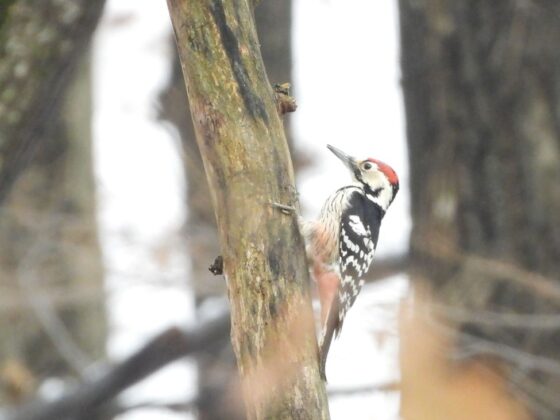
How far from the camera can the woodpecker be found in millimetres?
5094

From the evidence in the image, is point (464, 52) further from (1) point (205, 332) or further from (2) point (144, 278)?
(2) point (144, 278)

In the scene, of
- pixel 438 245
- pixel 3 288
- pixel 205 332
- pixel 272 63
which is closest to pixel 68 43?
pixel 205 332

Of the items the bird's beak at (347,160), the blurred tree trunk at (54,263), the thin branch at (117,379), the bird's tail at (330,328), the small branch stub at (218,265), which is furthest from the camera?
the blurred tree trunk at (54,263)

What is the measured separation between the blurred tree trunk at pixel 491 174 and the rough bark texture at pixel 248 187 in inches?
111

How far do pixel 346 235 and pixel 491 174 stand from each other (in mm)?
1643

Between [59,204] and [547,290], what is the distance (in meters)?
4.63

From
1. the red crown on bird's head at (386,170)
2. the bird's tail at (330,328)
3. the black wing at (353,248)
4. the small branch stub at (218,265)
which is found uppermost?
the red crown on bird's head at (386,170)

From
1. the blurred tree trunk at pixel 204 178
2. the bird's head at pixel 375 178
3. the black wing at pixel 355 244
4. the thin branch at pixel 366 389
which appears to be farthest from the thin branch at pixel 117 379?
the blurred tree trunk at pixel 204 178

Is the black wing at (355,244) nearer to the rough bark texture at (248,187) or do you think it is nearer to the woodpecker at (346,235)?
the woodpecker at (346,235)

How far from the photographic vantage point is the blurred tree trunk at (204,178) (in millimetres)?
7988

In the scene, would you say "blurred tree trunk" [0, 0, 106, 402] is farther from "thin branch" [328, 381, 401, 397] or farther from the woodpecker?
the woodpecker

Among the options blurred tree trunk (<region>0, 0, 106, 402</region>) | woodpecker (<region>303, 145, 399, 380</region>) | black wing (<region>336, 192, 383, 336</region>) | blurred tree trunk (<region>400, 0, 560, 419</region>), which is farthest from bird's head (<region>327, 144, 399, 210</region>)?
blurred tree trunk (<region>0, 0, 106, 402</region>)

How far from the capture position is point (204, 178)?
327 inches

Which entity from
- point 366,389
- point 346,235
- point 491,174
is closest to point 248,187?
point 346,235
